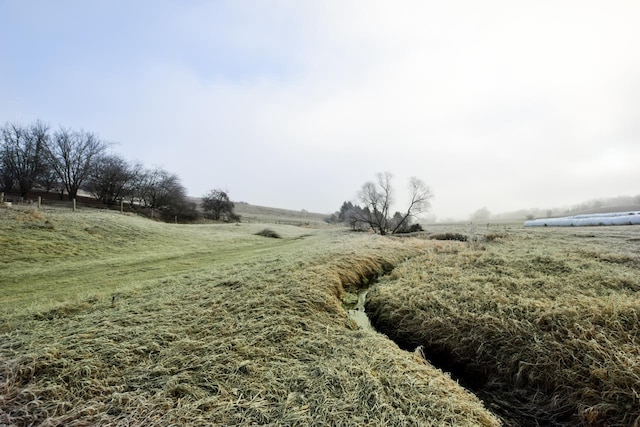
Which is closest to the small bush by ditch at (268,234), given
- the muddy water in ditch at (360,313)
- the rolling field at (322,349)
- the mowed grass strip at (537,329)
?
the rolling field at (322,349)

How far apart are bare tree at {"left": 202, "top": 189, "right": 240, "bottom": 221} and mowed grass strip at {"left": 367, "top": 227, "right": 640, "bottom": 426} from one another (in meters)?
56.4

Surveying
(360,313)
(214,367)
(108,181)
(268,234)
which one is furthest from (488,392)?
(108,181)

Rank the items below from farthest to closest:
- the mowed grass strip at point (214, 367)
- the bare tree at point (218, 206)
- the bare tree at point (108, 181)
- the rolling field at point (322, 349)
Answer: the bare tree at point (218, 206) < the bare tree at point (108, 181) < the rolling field at point (322, 349) < the mowed grass strip at point (214, 367)

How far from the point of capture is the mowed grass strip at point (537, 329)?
13.0 feet

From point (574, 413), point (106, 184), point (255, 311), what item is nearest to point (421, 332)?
point (574, 413)

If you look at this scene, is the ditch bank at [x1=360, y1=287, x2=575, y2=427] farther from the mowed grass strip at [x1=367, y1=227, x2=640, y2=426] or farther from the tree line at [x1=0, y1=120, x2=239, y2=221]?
the tree line at [x1=0, y1=120, x2=239, y2=221]

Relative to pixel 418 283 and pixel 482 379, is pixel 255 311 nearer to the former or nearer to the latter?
pixel 482 379

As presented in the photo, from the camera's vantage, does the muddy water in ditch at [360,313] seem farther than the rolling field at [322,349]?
Yes

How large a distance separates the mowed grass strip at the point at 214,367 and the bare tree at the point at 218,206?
2184 inches

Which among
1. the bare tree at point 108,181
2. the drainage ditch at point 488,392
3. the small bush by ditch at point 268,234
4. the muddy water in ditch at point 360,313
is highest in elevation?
the bare tree at point 108,181

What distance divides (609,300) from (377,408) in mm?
6118

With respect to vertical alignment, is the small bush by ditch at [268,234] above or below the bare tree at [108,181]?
below

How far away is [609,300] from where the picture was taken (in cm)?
593

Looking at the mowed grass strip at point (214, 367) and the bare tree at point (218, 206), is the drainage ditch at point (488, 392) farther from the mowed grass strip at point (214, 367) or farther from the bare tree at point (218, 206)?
the bare tree at point (218, 206)
